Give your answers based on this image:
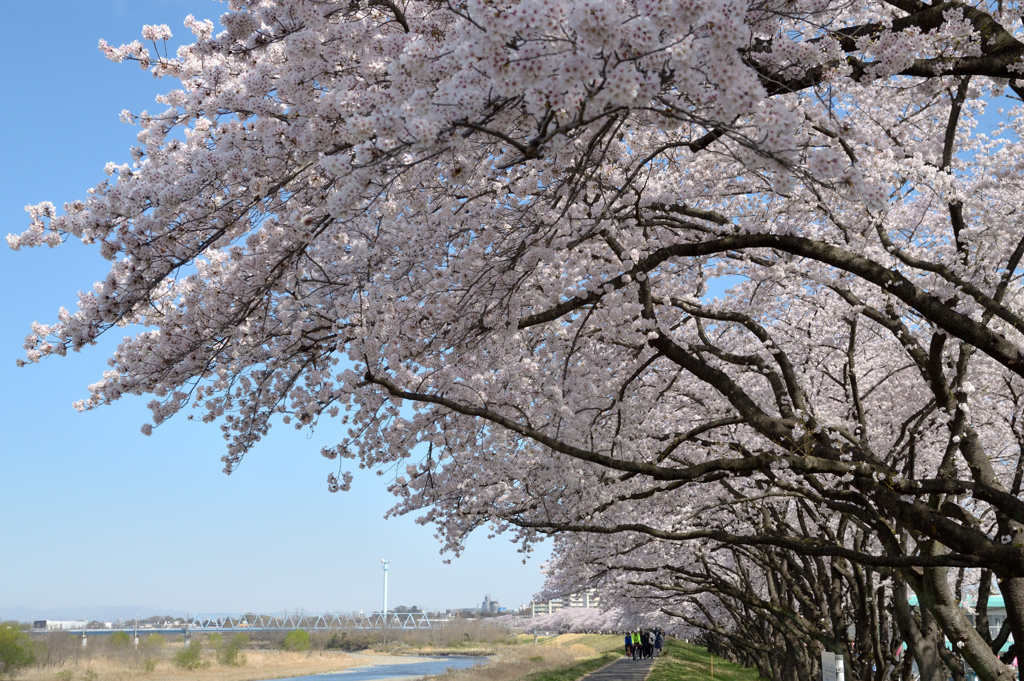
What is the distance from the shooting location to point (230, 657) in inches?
1986

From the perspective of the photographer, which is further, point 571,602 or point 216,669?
point 571,602

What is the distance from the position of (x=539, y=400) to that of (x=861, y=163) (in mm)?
5447

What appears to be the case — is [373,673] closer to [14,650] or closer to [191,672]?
[191,672]

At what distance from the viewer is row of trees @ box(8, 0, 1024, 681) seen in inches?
141

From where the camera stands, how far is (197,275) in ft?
21.9

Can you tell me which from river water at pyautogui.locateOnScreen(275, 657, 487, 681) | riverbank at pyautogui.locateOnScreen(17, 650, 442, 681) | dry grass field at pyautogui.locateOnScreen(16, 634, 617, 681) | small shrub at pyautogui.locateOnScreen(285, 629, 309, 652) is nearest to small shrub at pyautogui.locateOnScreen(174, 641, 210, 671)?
dry grass field at pyautogui.locateOnScreen(16, 634, 617, 681)

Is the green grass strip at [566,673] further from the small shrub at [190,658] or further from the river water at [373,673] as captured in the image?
the small shrub at [190,658]

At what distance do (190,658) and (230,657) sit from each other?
479 centimetres

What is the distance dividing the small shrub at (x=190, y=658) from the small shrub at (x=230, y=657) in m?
2.22

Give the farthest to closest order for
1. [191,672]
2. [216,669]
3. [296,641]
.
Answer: [296,641] → [216,669] → [191,672]

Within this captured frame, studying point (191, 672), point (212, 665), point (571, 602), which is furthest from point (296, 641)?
point (571, 602)

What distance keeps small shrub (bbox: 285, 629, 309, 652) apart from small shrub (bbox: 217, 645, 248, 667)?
14.3 m

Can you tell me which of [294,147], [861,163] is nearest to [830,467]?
[861,163]

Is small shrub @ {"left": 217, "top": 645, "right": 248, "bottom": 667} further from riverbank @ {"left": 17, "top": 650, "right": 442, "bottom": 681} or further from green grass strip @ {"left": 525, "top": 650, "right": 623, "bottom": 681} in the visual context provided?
green grass strip @ {"left": 525, "top": 650, "right": 623, "bottom": 681}
